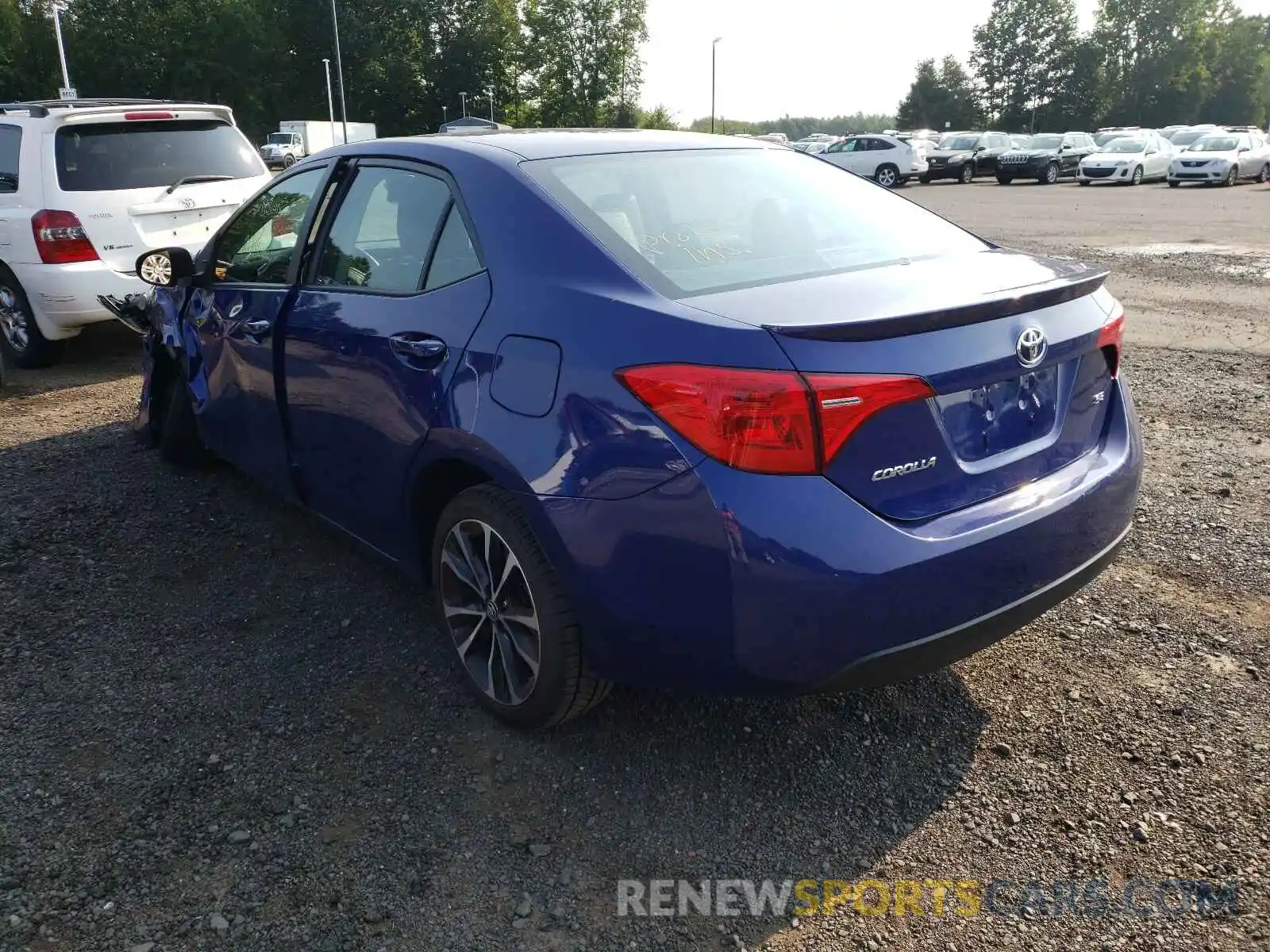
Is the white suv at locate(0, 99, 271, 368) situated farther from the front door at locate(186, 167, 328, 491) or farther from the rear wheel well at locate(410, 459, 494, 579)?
the rear wheel well at locate(410, 459, 494, 579)

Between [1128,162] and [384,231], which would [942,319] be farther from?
[1128,162]

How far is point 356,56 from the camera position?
7669 cm

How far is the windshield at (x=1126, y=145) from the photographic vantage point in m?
29.9

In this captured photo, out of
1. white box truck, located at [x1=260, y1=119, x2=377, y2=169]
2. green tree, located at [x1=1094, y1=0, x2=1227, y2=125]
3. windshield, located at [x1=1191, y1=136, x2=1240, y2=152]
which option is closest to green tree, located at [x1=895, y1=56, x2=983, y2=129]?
green tree, located at [x1=1094, y1=0, x2=1227, y2=125]

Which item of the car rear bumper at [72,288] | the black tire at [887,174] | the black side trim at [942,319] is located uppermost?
the black tire at [887,174]

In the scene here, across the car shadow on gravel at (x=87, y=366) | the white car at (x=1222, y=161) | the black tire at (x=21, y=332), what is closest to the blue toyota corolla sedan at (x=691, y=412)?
the car shadow on gravel at (x=87, y=366)

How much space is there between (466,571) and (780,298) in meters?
1.21

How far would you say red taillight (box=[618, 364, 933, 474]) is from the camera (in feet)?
7.24

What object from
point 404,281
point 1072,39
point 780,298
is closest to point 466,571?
point 404,281

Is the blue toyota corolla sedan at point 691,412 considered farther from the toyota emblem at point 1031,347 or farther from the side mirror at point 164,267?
the side mirror at point 164,267

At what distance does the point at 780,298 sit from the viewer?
8.15 ft

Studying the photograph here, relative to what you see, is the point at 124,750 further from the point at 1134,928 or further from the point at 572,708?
the point at 1134,928

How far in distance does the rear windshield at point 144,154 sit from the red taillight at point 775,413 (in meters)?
6.38

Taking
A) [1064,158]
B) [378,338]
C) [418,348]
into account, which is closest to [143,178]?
[378,338]
